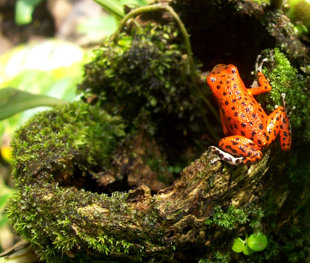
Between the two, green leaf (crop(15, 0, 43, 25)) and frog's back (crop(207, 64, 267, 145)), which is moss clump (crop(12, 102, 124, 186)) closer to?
frog's back (crop(207, 64, 267, 145))

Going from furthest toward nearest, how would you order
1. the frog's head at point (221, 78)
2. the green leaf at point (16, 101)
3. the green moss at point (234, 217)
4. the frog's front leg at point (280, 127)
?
the green leaf at point (16, 101) → the frog's head at point (221, 78) → the frog's front leg at point (280, 127) → the green moss at point (234, 217)

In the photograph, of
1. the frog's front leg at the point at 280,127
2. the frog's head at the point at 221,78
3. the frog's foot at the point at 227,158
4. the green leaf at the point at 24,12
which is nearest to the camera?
the frog's foot at the point at 227,158

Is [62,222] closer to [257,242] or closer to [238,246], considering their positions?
[238,246]

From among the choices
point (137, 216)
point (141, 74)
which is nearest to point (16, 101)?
point (141, 74)

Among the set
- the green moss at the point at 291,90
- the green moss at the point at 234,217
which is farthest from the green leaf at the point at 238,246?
the green moss at the point at 291,90

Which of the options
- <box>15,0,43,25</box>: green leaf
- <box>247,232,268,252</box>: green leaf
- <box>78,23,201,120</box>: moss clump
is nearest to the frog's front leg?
Result: <box>247,232,268,252</box>: green leaf

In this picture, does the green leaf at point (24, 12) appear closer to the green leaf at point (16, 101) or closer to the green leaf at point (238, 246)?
the green leaf at point (16, 101)

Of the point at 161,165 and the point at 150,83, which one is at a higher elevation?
the point at 150,83
